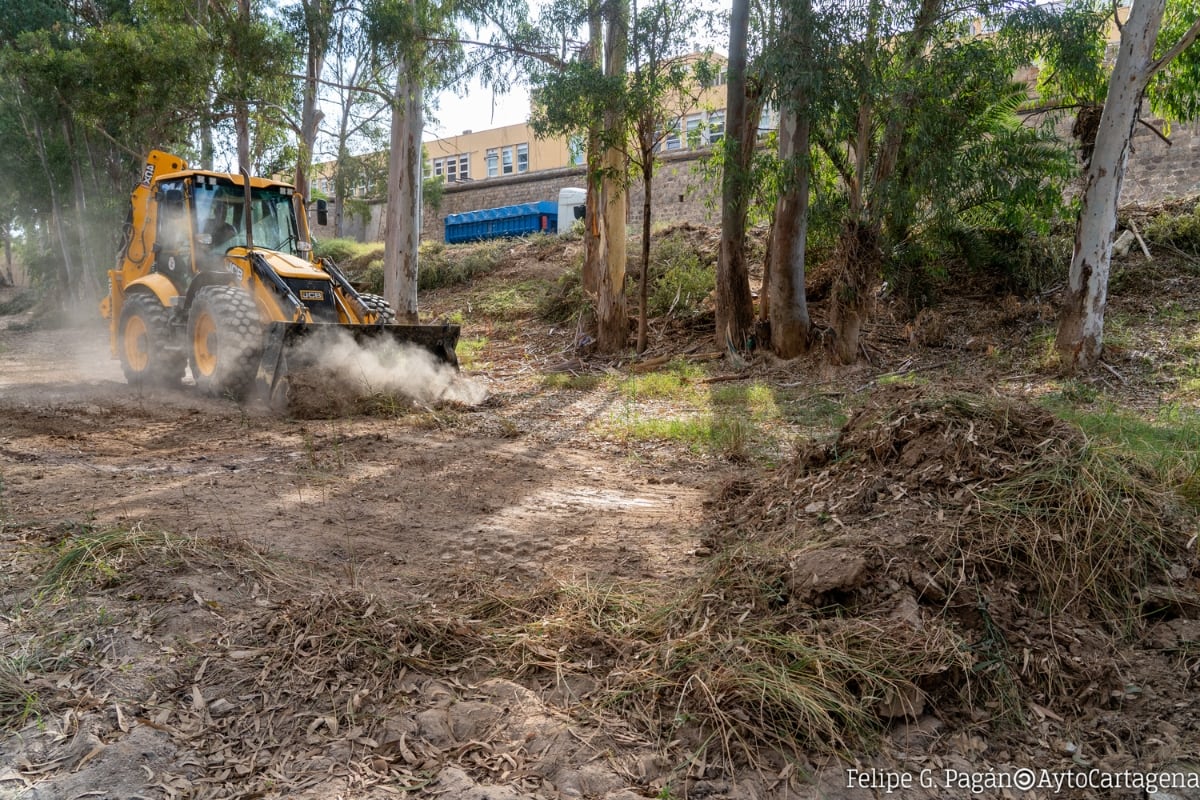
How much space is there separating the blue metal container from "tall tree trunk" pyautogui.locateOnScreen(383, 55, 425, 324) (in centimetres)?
1186

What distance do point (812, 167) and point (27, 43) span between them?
75.7 ft

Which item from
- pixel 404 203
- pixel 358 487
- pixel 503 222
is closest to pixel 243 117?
Result: pixel 404 203

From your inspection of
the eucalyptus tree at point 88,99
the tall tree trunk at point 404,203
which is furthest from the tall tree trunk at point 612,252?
the eucalyptus tree at point 88,99

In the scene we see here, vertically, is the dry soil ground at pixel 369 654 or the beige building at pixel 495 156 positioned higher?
the beige building at pixel 495 156

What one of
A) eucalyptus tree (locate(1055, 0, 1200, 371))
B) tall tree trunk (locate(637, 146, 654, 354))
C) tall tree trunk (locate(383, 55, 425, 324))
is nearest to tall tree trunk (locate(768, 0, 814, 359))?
tall tree trunk (locate(637, 146, 654, 354))

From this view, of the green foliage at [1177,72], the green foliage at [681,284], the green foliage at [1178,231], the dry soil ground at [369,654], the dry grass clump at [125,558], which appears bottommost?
the dry soil ground at [369,654]

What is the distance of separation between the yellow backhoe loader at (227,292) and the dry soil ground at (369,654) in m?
2.73

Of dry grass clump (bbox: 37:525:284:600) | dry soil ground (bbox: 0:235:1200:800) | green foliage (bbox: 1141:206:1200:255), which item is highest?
green foliage (bbox: 1141:206:1200:255)

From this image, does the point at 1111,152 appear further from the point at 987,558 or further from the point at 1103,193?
the point at 987,558

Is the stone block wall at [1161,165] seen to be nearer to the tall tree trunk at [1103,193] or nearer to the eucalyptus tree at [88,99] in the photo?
the tall tree trunk at [1103,193]

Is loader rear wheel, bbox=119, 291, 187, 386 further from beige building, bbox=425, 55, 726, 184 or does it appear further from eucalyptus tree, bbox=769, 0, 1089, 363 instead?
beige building, bbox=425, 55, 726, 184

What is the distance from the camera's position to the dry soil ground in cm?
317

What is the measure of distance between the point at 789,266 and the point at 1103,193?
439cm

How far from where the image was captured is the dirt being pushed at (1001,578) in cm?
358
